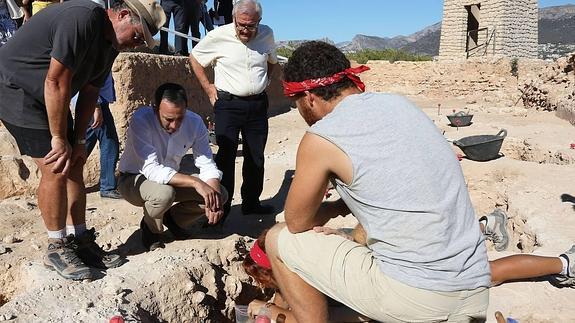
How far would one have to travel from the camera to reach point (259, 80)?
13.4 feet

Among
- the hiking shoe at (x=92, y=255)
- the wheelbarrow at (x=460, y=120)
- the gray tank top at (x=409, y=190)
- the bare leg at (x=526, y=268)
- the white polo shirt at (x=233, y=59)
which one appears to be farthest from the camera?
the wheelbarrow at (x=460, y=120)

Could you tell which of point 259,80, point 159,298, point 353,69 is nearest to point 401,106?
point 353,69

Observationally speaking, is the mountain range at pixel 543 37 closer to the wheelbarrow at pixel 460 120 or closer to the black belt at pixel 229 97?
the wheelbarrow at pixel 460 120

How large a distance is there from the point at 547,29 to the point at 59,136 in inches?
1726

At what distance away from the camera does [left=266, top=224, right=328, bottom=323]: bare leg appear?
2.25m

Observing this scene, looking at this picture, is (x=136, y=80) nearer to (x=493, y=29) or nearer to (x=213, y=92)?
(x=213, y=92)

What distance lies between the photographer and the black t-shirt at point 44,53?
2473 millimetres

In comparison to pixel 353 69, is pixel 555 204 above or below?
below

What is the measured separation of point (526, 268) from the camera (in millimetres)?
3008

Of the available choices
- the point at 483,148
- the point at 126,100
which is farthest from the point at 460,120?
the point at 126,100

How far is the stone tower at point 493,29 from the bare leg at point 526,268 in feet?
56.0

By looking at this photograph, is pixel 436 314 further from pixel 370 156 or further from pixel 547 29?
pixel 547 29

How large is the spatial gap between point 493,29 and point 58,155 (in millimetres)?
18621

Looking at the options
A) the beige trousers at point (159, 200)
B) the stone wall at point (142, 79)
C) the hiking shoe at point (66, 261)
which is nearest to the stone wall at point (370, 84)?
the stone wall at point (142, 79)
